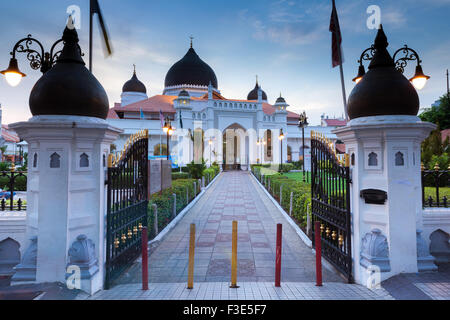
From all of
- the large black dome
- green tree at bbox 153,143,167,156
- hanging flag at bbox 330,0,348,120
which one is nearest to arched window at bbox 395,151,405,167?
hanging flag at bbox 330,0,348,120

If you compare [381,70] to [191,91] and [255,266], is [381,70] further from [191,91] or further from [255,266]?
[191,91]

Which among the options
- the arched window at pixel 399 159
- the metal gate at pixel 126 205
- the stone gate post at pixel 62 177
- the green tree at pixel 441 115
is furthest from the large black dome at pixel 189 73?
the arched window at pixel 399 159

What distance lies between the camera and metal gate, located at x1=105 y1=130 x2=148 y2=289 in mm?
4523

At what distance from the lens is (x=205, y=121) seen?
36844mm

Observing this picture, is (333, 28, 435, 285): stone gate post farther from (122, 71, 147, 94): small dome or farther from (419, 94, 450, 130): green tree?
(122, 71, 147, 94): small dome

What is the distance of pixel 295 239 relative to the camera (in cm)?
754

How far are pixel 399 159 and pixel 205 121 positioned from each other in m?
Answer: 33.6

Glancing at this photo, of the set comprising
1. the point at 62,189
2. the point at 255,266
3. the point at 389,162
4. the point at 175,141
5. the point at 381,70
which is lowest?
the point at 255,266

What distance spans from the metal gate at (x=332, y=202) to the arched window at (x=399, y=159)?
0.73 meters

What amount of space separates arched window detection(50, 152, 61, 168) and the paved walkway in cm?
242

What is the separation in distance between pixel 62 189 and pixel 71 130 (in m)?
0.91

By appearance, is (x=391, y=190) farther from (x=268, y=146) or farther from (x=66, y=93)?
(x=268, y=146)

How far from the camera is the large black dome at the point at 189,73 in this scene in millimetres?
44156
